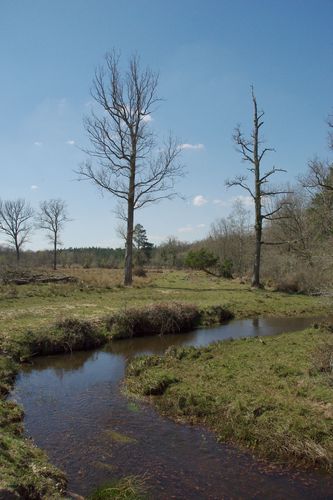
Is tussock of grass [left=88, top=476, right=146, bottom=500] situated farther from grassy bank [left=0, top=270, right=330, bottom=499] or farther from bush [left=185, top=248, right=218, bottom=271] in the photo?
bush [left=185, top=248, right=218, bottom=271]

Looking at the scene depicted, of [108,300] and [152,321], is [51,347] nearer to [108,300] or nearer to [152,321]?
[152,321]

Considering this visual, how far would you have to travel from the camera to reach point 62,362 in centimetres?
1429

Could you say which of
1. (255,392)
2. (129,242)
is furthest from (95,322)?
(129,242)

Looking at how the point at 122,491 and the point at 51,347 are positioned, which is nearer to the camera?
the point at 122,491

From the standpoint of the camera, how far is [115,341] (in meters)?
17.0

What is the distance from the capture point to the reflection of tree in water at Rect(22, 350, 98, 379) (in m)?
13.5

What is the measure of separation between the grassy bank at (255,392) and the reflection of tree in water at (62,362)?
7.18ft

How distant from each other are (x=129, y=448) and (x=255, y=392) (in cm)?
331

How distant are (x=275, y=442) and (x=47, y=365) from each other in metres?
8.44

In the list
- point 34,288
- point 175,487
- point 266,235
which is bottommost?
point 175,487

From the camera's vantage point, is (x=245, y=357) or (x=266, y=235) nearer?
(x=245, y=357)

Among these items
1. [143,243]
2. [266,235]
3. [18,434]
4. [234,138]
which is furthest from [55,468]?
[143,243]

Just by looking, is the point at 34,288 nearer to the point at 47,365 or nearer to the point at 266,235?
the point at 47,365

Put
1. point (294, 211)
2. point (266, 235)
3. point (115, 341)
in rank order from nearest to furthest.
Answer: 1. point (115, 341)
2. point (294, 211)
3. point (266, 235)
